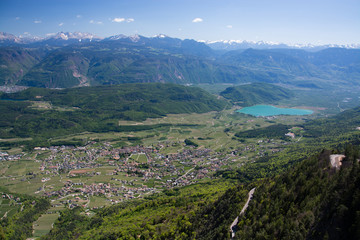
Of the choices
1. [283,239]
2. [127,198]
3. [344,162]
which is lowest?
[127,198]

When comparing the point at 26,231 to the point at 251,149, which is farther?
the point at 251,149

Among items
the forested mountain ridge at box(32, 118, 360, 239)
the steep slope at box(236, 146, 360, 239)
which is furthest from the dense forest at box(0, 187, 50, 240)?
the steep slope at box(236, 146, 360, 239)

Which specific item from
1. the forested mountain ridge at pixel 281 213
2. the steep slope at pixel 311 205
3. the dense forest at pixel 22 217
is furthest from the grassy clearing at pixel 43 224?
the steep slope at pixel 311 205

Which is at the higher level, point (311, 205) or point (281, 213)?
point (311, 205)

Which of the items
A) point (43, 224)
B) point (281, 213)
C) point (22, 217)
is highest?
point (281, 213)

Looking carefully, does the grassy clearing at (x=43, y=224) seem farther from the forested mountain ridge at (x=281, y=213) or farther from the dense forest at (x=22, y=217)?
the forested mountain ridge at (x=281, y=213)

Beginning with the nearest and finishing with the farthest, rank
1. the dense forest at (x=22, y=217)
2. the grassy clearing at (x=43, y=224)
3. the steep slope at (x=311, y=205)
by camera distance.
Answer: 1. the steep slope at (x=311, y=205)
2. the dense forest at (x=22, y=217)
3. the grassy clearing at (x=43, y=224)

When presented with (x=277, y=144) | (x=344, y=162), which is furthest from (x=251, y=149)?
(x=344, y=162)

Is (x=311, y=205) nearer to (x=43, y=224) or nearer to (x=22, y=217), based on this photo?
(x=43, y=224)

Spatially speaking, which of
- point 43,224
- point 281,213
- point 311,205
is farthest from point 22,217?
point 311,205

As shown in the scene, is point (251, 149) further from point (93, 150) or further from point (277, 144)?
point (93, 150)

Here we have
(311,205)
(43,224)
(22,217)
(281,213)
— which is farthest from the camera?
(22,217)
